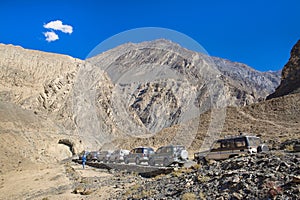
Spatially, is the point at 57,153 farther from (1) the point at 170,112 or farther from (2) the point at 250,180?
(1) the point at 170,112

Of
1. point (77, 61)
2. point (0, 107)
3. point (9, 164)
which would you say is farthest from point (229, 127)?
point (77, 61)

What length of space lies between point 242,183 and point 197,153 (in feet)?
35.8

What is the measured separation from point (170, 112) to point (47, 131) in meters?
72.7

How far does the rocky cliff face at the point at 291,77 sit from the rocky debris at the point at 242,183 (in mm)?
47974

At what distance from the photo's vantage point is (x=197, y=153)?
19016 mm

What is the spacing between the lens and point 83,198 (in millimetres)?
13219

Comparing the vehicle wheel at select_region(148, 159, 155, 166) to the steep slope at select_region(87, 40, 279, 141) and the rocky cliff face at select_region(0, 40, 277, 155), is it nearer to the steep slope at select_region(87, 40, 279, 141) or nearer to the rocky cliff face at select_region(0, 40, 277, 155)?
the rocky cliff face at select_region(0, 40, 277, 155)

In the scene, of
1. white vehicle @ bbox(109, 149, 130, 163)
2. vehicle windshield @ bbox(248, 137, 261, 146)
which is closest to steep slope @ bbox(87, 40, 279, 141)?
white vehicle @ bbox(109, 149, 130, 163)

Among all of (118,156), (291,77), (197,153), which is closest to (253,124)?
(118,156)

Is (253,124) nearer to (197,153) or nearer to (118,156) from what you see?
(118,156)

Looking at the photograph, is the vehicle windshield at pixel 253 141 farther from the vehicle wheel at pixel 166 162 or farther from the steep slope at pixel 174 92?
the steep slope at pixel 174 92

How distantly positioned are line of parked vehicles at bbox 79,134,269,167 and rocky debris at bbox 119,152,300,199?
462 centimetres

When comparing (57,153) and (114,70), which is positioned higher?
(114,70)

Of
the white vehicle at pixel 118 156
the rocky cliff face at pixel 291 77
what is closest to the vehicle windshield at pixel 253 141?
the white vehicle at pixel 118 156
